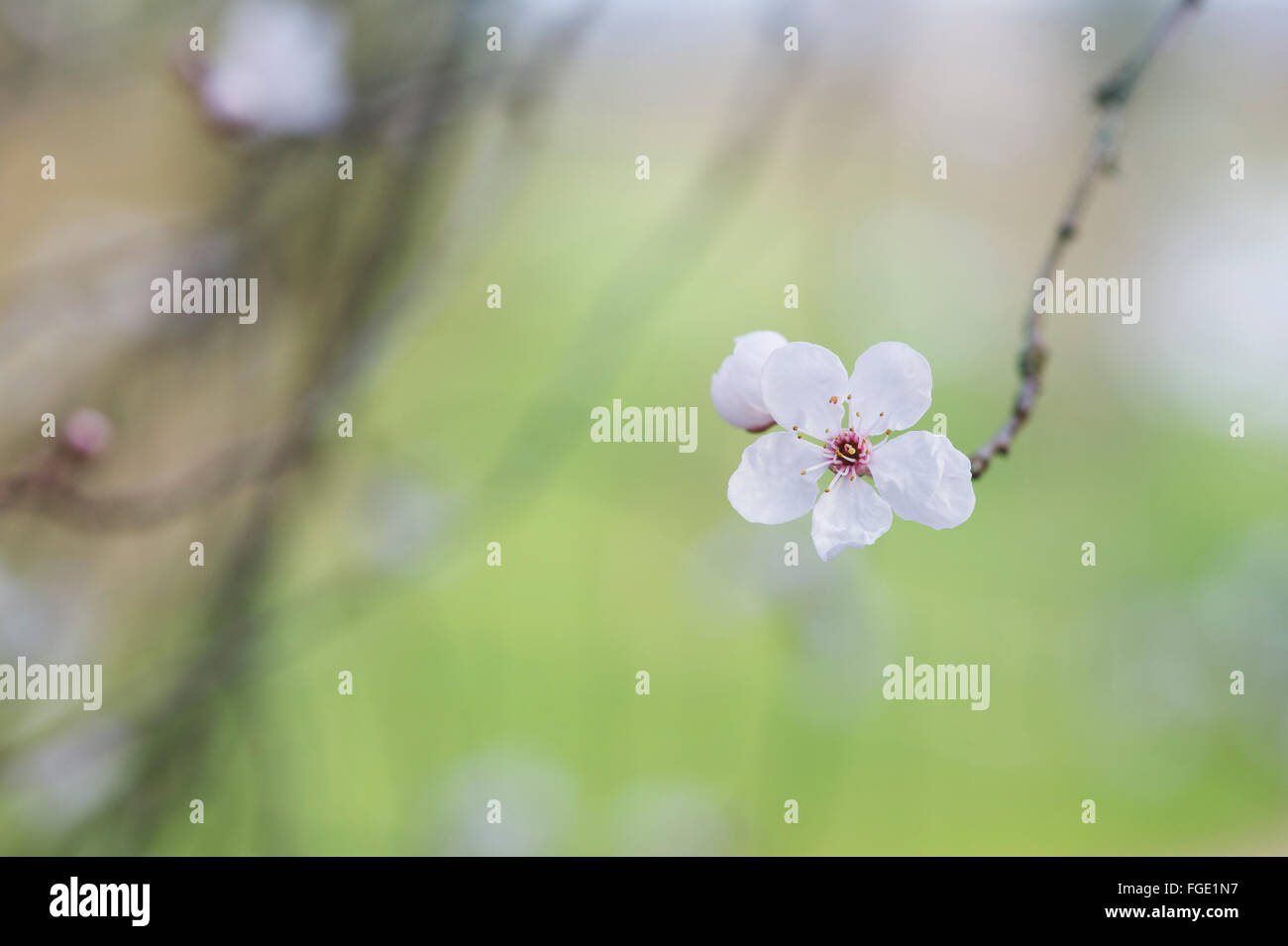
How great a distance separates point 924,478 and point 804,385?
13cm

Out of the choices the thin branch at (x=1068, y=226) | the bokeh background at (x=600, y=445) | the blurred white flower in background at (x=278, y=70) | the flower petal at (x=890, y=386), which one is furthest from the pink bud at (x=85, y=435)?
the thin branch at (x=1068, y=226)

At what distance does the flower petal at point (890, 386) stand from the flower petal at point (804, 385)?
3 cm

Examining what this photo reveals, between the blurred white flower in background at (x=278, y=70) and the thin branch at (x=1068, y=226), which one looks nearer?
the thin branch at (x=1068, y=226)

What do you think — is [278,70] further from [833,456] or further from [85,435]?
[833,456]

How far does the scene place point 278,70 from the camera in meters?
1.76

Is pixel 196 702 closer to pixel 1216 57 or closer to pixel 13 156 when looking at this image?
pixel 13 156

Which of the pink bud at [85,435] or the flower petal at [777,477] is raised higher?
the pink bud at [85,435]

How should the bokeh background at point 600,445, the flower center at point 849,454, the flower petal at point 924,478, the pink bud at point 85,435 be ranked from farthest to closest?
the bokeh background at point 600,445 → the pink bud at point 85,435 → the flower center at point 849,454 → the flower petal at point 924,478

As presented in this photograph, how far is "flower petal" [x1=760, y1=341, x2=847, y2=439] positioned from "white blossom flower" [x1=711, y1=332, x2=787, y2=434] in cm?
2

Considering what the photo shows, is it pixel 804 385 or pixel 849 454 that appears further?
pixel 849 454

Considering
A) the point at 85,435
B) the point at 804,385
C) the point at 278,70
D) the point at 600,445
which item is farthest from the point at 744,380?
the point at 600,445

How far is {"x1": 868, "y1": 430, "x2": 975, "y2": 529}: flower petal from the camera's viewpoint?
0.78 meters

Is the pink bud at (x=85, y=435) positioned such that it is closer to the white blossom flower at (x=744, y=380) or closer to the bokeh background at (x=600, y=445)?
the bokeh background at (x=600, y=445)

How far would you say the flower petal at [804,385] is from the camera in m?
0.80
